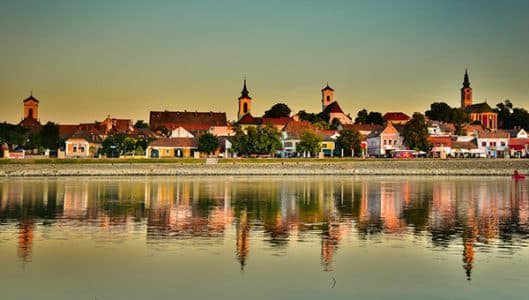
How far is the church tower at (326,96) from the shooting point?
170 metres

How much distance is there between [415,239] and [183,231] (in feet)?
24.2

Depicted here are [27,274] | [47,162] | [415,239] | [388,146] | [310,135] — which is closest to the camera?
[27,274]

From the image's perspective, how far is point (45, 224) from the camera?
26.2 meters

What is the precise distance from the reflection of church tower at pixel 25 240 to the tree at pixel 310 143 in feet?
241

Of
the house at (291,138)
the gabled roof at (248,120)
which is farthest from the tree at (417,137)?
the gabled roof at (248,120)

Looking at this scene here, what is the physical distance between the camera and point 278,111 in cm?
15562

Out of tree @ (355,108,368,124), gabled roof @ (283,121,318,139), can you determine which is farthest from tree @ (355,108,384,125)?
gabled roof @ (283,121,318,139)

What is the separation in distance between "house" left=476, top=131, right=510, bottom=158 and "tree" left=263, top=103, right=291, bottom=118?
50.9 metres

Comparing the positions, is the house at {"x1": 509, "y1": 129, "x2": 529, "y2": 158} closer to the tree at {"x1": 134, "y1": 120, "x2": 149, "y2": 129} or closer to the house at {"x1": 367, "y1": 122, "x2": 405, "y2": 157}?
the house at {"x1": 367, "y1": 122, "x2": 405, "y2": 157}

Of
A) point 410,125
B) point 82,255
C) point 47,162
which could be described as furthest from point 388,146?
point 82,255

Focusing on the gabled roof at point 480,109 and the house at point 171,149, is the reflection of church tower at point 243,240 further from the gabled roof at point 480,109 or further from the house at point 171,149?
the gabled roof at point 480,109

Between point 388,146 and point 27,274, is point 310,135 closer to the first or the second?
point 388,146

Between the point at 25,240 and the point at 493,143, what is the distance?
329 feet

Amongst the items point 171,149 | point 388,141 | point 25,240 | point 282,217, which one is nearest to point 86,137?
point 171,149
